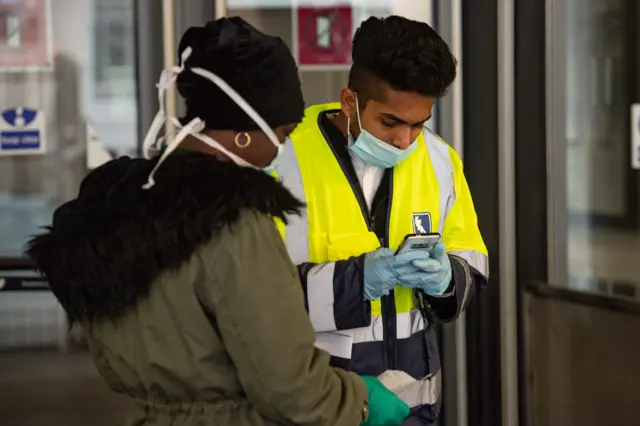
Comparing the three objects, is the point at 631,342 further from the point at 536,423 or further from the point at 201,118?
the point at 201,118

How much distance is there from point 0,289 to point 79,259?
1.25 metres

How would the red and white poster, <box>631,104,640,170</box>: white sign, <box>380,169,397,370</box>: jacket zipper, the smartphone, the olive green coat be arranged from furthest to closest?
the red and white poster → <box>631,104,640,170</box>: white sign → <box>380,169,397,370</box>: jacket zipper → the smartphone → the olive green coat

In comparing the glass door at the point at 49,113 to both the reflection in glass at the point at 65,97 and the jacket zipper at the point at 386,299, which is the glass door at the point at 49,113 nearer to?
the reflection in glass at the point at 65,97

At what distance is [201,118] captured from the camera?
106 centimetres

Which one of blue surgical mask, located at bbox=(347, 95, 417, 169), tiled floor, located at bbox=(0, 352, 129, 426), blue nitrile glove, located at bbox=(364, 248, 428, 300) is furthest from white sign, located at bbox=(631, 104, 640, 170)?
tiled floor, located at bbox=(0, 352, 129, 426)

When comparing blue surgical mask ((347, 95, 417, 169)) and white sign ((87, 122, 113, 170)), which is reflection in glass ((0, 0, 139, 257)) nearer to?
white sign ((87, 122, 113, 170))

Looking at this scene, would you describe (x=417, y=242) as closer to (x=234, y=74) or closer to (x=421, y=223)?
(x=421, y=223)

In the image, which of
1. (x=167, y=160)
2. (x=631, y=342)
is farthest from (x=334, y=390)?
(x=631, y=342)

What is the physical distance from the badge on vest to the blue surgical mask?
122 millimetres

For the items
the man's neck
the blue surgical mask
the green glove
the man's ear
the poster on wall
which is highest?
the poster on wall

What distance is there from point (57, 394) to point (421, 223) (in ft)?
4.20

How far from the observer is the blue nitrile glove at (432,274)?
1.42 meters

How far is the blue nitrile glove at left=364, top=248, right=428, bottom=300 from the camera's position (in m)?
1.40

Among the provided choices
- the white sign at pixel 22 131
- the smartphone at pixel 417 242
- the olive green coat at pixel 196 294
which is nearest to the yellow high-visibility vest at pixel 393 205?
the smartphone at pixel 417 242
